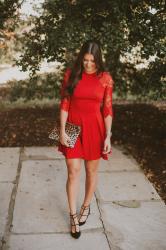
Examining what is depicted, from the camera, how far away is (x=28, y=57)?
763 cm

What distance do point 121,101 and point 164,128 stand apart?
263 cm

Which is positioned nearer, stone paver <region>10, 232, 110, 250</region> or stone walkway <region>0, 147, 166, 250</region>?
stone paver <region>10, 232, 110, 250</region>

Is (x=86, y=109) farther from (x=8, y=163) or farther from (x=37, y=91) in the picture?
(x=37, y=91)

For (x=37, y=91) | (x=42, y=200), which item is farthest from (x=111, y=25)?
(x=37, y=91)

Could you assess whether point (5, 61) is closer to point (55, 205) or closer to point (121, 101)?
point (121, 101)

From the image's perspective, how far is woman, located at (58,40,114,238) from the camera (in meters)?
4.12

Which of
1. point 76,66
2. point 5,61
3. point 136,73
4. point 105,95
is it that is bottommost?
point 5,61

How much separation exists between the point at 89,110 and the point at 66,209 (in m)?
1.34

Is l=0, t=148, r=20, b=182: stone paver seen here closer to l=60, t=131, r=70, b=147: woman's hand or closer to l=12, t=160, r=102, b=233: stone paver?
l=12, t=160, r=102, b=233: stone paver

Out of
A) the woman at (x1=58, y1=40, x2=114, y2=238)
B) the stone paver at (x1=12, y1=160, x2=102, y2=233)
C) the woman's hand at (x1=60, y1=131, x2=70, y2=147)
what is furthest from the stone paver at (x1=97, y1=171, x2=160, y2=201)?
the woman's hand at (x1=60, y1=131, x2=70, y2=147)

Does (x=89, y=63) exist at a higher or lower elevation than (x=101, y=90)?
higher

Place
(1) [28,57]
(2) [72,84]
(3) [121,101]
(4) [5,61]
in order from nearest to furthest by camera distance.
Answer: (2) [72,84]
(1) [28,57]
(3) [121,101]
(4) [5,61]

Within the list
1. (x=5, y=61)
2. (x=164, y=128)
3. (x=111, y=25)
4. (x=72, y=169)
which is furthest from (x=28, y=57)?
(x=5, y=61)

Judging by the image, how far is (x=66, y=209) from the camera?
196 inches
